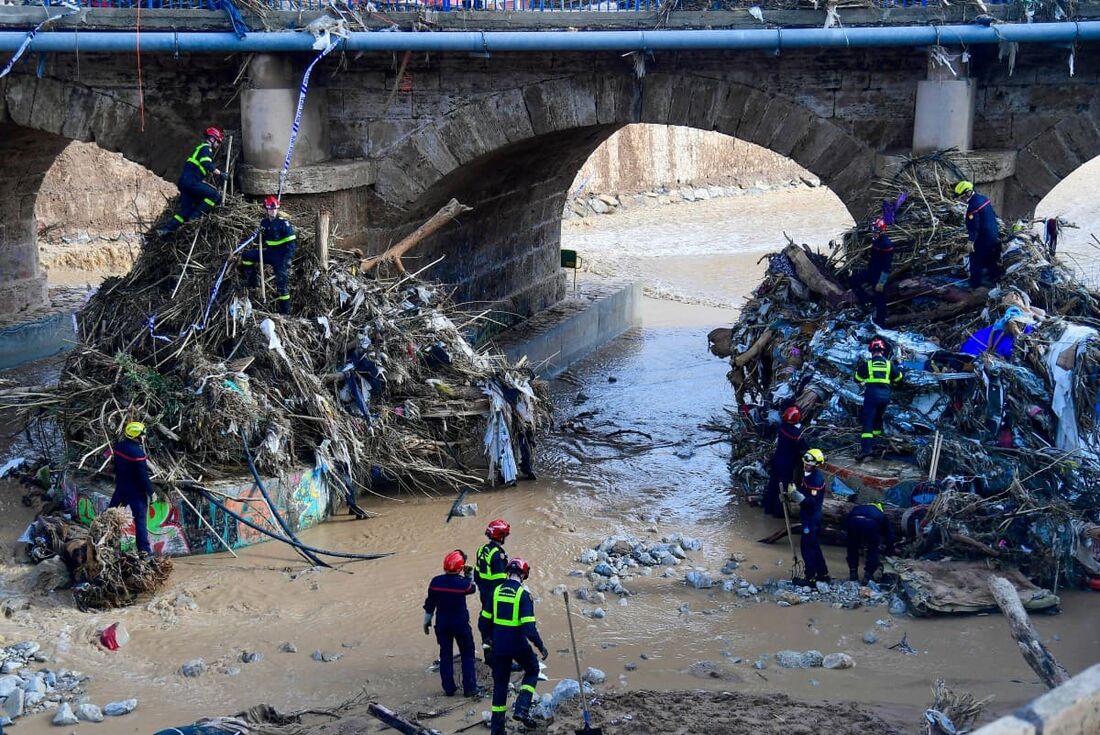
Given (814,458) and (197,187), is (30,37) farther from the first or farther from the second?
(814,458)

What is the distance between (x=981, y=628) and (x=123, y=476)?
629cm

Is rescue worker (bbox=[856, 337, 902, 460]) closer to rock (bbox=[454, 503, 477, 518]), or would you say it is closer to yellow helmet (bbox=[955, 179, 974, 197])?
yellow helmet (bbox=[955, 179, 974, 197])

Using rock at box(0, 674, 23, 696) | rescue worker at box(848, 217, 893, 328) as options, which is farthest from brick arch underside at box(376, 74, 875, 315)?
rock at box(0, 674, 23, 696)

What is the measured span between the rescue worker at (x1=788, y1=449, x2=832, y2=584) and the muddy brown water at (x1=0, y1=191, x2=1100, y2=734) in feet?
1.43

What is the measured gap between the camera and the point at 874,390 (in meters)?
10.4

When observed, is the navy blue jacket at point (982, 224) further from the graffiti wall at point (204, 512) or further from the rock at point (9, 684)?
the rock at point (9, 684)

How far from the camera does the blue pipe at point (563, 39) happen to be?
11.2 metres

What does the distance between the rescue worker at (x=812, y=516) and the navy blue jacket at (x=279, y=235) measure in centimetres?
494

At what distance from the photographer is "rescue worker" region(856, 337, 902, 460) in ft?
34.1

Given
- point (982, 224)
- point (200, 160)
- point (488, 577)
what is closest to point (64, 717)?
point (488, 577)

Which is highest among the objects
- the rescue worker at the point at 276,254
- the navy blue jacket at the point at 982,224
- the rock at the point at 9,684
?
the navy blue jacket at the point at 982,224

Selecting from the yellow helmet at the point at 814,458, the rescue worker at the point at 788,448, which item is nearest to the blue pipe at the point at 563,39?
the rescue worker at the point at 788,448

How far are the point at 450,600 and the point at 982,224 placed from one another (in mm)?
5816

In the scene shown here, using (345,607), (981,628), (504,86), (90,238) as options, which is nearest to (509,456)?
(345,607)
